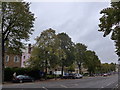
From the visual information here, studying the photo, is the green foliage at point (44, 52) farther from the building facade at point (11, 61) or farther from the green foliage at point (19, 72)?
the building facade at point (11, 61)

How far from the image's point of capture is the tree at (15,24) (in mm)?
28984

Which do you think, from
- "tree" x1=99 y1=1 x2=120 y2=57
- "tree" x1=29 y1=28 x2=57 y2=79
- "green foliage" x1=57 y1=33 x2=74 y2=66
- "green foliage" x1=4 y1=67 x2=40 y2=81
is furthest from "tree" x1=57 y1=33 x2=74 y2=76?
"tree" x1=99 y1=1 x2=120 y2=57

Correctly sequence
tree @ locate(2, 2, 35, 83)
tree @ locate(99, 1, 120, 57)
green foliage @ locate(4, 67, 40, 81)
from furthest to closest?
1. green foliage @ locate(4, 67, 40, 81)
2. tree @ locate(2, 2, 35, 83)
3. tree @ locate(99, 1, 120, 57)

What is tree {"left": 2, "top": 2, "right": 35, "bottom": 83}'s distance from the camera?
2898cm

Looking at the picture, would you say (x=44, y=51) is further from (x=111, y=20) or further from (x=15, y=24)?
(x=111, y=20)

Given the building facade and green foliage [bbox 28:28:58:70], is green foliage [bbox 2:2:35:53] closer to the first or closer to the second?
green foliage [bbox 28:28:58:70]

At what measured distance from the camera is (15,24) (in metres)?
29.8

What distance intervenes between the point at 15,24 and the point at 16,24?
0.51 ft

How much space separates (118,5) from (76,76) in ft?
152

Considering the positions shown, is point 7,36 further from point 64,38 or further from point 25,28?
point 64,38

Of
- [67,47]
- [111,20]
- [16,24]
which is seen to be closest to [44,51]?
[16,24]

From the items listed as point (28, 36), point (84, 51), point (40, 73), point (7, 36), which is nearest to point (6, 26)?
point (7, 36)

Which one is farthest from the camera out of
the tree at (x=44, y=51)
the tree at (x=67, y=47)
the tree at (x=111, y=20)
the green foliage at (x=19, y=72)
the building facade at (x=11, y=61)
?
the building facade at (x=11, y=61)

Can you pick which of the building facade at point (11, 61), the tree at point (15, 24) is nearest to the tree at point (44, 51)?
the tree at point (15, 24)
